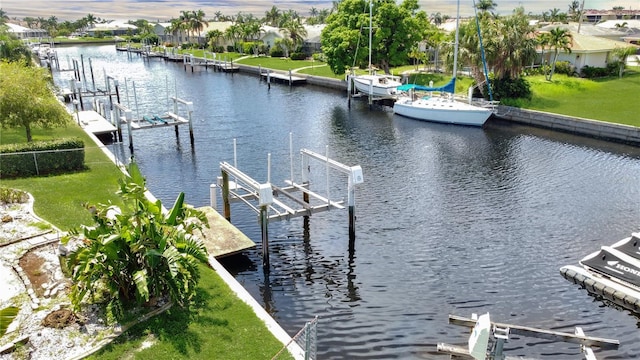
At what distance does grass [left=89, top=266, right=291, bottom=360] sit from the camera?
12531 millimetres

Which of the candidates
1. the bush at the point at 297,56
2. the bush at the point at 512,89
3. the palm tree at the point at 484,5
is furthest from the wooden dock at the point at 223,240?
the palm tree at the point at 484,5

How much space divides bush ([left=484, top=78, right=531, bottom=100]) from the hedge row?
3669cm

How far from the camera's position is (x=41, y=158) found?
2564 centimetres

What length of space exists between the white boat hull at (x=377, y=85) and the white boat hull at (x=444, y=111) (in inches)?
239

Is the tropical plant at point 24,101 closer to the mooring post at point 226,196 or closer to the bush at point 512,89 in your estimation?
the mooring post at point 226,196

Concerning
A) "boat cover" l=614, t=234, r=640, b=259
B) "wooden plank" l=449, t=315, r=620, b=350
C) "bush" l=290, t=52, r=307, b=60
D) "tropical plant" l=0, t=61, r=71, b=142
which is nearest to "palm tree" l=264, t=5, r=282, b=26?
"bush" l=290, t=52, r=307, b=60

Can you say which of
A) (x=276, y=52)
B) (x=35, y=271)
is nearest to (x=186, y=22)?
(x=276, y=52)

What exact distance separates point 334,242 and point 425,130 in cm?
2396

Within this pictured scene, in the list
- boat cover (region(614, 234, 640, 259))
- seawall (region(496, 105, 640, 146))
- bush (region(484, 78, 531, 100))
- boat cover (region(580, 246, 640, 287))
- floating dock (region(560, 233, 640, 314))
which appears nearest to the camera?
floating dock (region(560, 233, 640, 314))

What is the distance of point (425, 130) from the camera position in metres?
43.2

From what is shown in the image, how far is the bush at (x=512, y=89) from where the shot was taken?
4766 cm

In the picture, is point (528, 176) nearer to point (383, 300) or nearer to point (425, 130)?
point (425, 130)

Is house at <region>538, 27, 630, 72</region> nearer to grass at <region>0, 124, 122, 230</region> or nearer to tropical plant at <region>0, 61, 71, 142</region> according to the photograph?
grass at <region>0, 124, 122, 230</region>

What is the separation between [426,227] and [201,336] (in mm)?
12847
